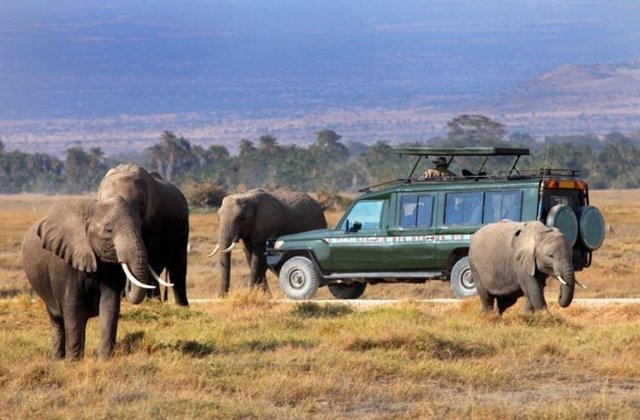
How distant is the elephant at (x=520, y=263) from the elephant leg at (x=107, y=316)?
633cm

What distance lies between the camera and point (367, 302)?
24.7 m

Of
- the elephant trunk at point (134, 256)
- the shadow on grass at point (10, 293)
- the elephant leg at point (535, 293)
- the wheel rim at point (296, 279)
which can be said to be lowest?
the shadow on grass at point (10, 293)

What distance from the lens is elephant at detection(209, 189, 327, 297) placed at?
29062 mm

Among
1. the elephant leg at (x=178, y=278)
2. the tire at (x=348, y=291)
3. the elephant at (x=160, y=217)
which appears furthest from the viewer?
the tire at (x=348, y=291)

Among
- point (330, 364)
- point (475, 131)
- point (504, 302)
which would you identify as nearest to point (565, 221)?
point (504, 302)

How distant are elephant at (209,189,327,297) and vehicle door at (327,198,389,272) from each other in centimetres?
246

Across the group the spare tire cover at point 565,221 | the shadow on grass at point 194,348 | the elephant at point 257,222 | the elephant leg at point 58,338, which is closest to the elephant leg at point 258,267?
the elephant at point 257,222

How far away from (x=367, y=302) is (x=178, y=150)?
11311cm

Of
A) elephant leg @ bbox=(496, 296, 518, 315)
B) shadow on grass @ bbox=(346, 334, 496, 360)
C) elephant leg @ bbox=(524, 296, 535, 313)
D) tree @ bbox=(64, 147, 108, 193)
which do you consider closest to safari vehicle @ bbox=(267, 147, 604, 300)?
elephant leg @ bbox=(496, 296, 518, 315)

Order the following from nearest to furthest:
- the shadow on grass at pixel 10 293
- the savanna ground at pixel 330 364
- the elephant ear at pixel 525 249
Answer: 1. the savanna ground at pixel 330 364
2. the elephant ear at pixel 525 249
3. the shadow on grass at pixel 10 293

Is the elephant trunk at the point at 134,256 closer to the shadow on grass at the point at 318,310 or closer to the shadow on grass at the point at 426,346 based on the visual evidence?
the shadow on grass at the point at 426,346

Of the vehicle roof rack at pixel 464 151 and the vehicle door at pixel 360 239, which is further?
the vehicle door at pixel 360 239

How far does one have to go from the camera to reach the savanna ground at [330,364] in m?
13.9

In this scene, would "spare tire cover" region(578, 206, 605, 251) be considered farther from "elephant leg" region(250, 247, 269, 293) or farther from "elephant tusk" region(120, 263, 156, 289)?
"elephant tusk" region(120, 263, 156, 289)
